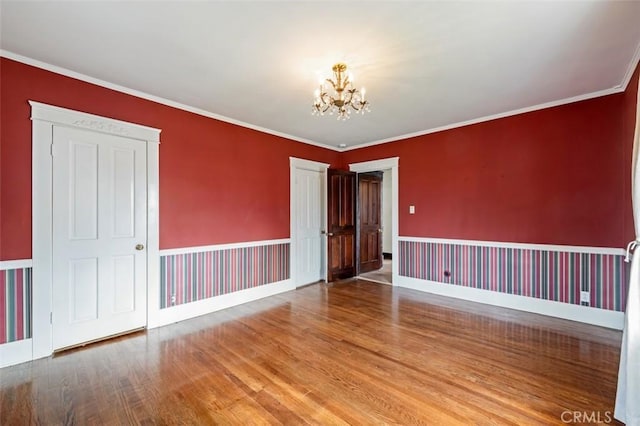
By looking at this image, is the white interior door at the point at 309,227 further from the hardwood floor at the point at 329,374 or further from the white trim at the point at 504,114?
the hardwood floor at the point at 329,374

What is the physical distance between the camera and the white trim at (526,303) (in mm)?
3211

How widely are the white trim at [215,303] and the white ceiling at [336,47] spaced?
8.04ft

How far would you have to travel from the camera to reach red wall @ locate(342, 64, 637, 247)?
126 inches

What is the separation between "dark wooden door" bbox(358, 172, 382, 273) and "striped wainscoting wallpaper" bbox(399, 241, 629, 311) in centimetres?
118

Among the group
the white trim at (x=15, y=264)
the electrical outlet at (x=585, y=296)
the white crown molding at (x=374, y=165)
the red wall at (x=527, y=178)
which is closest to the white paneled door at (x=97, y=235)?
the white trim at (x=15, y=264)

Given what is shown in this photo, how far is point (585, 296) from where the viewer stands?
3357 millimetres

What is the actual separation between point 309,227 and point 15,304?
3719mm

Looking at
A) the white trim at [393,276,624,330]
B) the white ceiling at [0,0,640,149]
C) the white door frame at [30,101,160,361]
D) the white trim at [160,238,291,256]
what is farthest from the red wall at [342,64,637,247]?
the white door frame at [30,101,160,361]

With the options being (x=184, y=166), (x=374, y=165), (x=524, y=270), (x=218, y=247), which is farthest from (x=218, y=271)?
(x=524, y=270)

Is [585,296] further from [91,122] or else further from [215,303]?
[91,122]

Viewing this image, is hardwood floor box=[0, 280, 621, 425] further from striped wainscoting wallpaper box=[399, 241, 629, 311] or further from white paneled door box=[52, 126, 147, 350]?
striped wainscoting wallpaper box=[399, 241, 629, 311]

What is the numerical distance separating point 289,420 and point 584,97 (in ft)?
14.3

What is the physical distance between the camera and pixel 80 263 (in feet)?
9.16

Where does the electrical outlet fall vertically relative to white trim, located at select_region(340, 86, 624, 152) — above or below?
below
